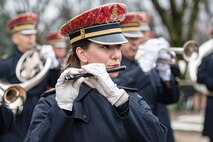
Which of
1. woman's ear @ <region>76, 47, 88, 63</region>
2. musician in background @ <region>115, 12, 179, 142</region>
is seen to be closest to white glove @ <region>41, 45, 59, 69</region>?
musician in background @ <region>115, 12, 179, 142</region>

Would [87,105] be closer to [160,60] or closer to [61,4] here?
[160,60]

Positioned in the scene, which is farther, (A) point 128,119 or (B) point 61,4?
(B) point 61,4

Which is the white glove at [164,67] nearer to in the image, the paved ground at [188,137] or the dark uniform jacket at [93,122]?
the dark uniform jacket at [93,122]

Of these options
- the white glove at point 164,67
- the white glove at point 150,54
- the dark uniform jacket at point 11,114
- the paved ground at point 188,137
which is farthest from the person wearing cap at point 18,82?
the paved ground at point 188,137

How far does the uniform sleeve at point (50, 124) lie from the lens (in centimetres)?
260

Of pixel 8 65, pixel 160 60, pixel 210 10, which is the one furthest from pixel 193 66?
pixel 210 10

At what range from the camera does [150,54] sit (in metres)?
5.34

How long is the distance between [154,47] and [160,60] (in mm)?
162

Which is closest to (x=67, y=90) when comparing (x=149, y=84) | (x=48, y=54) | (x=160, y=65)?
(x=149, y=84)

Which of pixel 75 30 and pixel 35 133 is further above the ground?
pixel 75 30

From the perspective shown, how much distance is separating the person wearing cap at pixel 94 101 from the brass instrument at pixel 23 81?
1.47 metres

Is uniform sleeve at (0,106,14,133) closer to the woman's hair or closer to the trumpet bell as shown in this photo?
the trumpet bell

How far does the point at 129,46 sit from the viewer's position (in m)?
5.18

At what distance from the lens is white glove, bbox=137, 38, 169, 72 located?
526 centimetres
